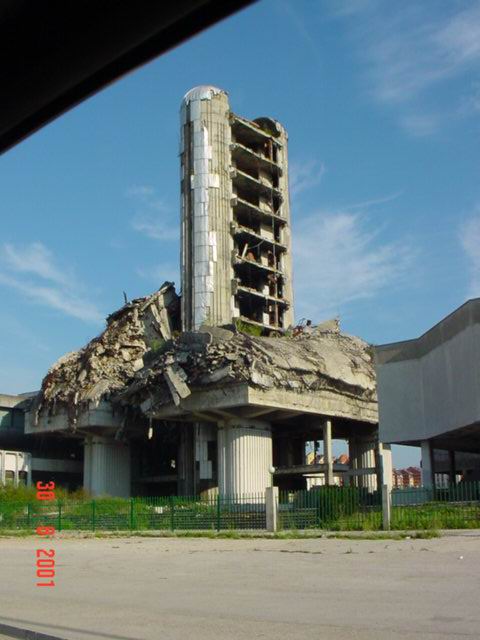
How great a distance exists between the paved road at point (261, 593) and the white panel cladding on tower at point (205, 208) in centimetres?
4549

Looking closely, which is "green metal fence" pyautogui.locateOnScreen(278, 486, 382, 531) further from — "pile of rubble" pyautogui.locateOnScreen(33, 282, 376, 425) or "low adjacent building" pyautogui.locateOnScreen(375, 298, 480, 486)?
"pile of rubble" pyautogui.locateOnScreen(33, 282, 376, 425)

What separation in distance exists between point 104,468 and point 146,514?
33.6 meters

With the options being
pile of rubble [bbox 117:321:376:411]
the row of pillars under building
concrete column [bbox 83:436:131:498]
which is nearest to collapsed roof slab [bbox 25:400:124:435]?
concrete column [bbox 83:436:131:498]

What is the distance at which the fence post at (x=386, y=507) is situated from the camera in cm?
2375

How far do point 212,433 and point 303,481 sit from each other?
602 inches

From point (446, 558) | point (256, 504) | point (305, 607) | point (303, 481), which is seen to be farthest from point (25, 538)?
point (303, 481)

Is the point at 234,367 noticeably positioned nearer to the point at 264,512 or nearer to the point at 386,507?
the point at 264,512

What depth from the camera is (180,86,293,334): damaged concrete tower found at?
2601 inches

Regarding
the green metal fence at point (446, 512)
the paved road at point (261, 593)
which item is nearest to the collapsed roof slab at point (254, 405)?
the green metal fence at point (446, 512)

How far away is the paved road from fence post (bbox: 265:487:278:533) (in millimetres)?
5461

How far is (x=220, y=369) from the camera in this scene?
52.4 meters

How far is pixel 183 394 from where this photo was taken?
53.0 meters

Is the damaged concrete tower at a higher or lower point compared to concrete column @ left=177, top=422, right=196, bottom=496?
higher

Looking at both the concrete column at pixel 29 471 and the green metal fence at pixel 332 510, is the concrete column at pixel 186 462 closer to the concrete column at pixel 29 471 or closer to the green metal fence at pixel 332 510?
the concrete column at pixel 29 471
